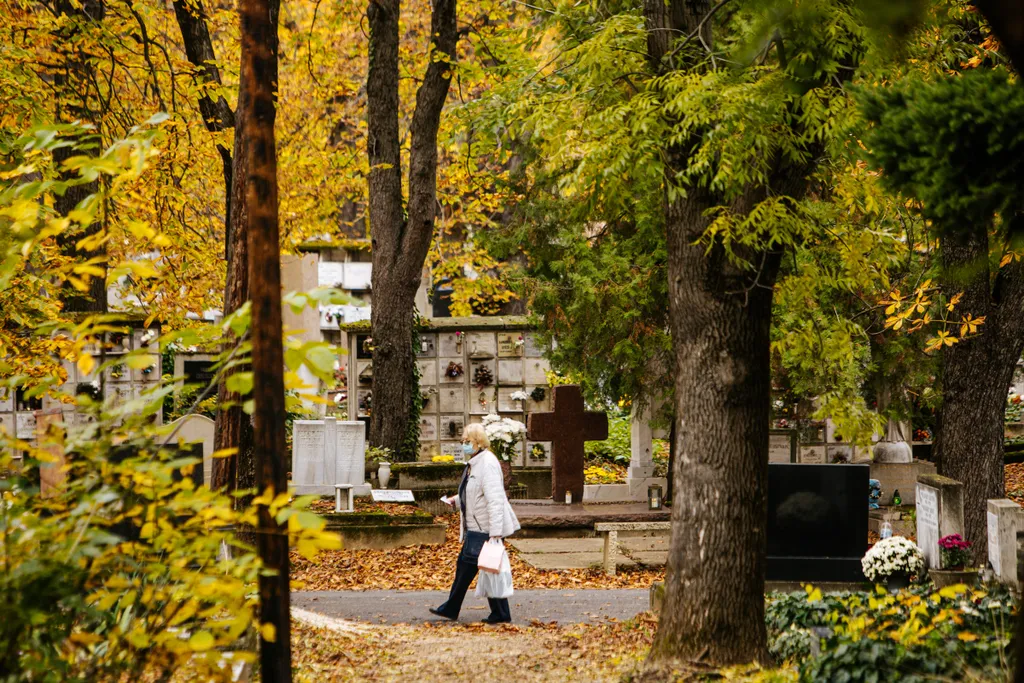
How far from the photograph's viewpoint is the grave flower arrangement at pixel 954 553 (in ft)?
28.9

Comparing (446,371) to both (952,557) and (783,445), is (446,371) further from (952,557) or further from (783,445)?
→ (952,557)

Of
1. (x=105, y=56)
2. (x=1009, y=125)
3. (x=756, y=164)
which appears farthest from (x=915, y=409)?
(x=1009, y=125)

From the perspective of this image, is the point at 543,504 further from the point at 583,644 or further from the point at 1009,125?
the point at 1009,125

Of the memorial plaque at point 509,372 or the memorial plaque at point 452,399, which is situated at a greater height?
the memorial plaque at point 509,372

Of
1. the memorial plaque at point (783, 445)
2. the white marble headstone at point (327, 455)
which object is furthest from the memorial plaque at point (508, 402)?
the white marble headstone at point (327, 455)

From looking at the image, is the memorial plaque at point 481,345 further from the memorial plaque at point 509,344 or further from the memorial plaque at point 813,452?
the memorial plaque at point 813,452

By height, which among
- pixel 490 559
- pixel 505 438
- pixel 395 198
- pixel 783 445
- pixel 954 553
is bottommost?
pixel 490 559

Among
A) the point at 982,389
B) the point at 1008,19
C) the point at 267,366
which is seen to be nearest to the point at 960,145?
the point at 1008,19

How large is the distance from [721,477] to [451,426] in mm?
12804

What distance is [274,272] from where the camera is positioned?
175 inches

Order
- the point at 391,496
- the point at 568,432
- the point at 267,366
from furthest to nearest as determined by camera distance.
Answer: the point at 568,432 → the point at 391,496 → the point at 267,366

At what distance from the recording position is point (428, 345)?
1947 cm

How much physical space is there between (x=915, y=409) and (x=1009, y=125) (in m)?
14.2

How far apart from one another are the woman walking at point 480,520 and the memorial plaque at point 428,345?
9703 mm
